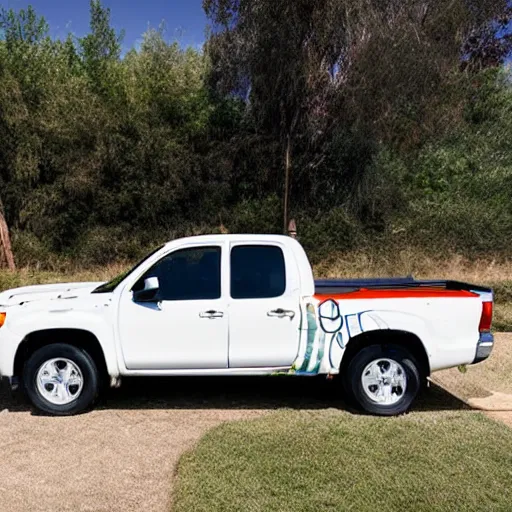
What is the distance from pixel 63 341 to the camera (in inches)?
230

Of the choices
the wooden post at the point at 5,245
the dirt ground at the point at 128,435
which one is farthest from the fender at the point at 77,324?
the wooden post at the point at 5,245

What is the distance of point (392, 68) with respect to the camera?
1622 cm

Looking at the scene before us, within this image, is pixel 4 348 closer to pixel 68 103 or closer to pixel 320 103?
pixel 68 103

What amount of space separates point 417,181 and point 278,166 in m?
4.81

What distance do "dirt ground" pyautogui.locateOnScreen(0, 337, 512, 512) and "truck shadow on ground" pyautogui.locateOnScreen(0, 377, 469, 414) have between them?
0.04ft

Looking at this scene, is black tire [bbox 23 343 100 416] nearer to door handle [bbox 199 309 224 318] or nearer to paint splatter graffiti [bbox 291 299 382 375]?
door handle [bbox 199 309 224 318]

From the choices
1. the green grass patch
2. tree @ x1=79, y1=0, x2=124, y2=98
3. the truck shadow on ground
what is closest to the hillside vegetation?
tree @ x1=79, y1=0, x2=124, y2=98

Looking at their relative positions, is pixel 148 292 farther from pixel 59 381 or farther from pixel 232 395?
pixel 232 395

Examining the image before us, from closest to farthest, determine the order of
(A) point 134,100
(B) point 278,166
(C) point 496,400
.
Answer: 1. (C) point 496,400
2. (A) point 134,100
3. (B) point 278,166

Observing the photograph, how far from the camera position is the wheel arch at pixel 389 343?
19.2ft

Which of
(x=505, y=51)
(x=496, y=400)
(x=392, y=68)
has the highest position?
(x=505, y=51)

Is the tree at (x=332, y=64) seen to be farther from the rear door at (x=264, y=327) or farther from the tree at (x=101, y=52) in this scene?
the rear door at (x=264, y=327)

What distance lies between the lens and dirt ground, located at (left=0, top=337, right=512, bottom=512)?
13.5 feet

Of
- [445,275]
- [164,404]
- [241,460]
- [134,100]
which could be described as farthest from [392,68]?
[241,460]
